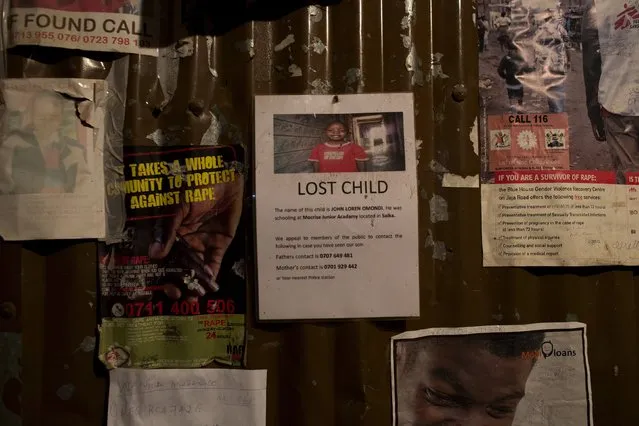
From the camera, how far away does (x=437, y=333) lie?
1.08 m

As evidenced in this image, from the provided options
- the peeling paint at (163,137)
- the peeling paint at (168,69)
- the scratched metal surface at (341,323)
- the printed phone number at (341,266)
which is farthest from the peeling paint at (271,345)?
the peeling paint at (168,69)

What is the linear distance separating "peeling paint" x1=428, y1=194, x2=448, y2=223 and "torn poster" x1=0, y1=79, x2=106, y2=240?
739mm

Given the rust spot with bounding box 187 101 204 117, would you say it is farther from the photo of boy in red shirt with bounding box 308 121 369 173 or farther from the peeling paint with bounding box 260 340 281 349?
the peeling paint with bounding box 260 340 281 349

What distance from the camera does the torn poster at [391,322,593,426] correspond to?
3.53ft

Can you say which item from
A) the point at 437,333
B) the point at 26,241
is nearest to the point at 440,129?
the point at 437,333

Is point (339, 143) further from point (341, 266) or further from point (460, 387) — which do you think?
point (460, 387)

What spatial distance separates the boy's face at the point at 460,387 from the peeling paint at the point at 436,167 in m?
0.39

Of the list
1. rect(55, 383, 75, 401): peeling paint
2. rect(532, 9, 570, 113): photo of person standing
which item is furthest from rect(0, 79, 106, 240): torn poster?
rect(532, 9, 570, 113): photo of person standing

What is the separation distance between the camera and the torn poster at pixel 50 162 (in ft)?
3.44

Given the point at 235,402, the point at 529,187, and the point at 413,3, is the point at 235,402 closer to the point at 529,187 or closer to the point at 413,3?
the point at 529,187

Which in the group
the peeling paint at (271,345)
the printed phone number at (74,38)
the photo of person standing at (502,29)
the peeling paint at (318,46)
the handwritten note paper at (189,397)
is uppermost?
the photo of person standing at (502,29)

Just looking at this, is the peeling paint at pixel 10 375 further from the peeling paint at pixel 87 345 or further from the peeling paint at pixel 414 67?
the peeling paint at pixel 414 67

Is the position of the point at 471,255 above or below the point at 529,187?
below

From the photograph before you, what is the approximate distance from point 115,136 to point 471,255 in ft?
2.79
